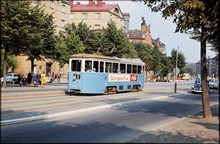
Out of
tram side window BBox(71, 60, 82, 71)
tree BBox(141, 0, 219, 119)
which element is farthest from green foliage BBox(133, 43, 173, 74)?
tree BBox(141, 0, 219, 119)

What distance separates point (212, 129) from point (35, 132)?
546cm

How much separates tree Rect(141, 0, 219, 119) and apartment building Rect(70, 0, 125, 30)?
8438 cm

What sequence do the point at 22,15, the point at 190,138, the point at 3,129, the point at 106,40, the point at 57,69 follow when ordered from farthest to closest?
the point at 57,69, the point at 106,40, the point at 22,15, the point at 3,129, the point at 190,138

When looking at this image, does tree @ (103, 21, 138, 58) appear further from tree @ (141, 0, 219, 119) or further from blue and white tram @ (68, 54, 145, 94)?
tree @ (141, 0, 219, 119)

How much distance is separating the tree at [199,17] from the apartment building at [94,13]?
84376 millimetres

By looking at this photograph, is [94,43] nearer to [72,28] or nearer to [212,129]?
[72,28]

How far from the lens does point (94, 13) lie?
101 m

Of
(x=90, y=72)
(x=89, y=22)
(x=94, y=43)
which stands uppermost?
(x=89, y=22)

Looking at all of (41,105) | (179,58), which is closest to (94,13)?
(179,58)

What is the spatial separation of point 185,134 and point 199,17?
4.89 meters

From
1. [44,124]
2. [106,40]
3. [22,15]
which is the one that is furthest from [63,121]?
[106,40]

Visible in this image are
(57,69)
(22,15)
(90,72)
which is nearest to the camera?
(90,72)

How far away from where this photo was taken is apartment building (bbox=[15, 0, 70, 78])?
62562 mm

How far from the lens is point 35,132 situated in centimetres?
1073
